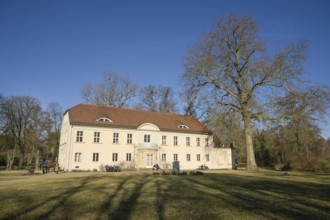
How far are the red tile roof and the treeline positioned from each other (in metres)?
15.9

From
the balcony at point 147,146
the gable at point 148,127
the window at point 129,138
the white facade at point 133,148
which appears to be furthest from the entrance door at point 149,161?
the gable at point 148,127

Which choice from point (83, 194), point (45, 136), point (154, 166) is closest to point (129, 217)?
point (83, 194)

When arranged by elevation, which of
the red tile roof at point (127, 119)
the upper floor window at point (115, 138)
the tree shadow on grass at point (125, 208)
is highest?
the red tile roof at point (127, 119)

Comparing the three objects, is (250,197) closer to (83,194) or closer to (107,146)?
(83,194)

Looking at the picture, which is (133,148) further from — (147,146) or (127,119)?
(127,119)

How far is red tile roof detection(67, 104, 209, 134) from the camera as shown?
33.3 metres

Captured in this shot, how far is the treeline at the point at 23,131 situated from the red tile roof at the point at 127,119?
52.2 ft

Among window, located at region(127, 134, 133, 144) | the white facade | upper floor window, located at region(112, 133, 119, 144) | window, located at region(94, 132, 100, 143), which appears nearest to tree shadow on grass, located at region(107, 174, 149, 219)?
the white facade

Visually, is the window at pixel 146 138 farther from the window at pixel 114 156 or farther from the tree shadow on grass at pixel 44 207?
the tree shadow on grass at pixel 44 207

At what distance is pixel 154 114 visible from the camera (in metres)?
41.5

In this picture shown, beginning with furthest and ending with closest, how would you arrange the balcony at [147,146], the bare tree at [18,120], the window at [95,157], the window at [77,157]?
the bare tree at [18,120] → the balcony at [147,146] → the window at [95,157] → the window at [77,157]

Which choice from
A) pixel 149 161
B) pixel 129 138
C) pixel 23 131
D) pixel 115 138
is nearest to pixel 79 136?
pixel 115 138

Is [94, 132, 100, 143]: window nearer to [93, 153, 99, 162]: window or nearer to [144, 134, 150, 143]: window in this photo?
[93, 153, 99, 162]: window

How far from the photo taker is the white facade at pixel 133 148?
31.6 m
